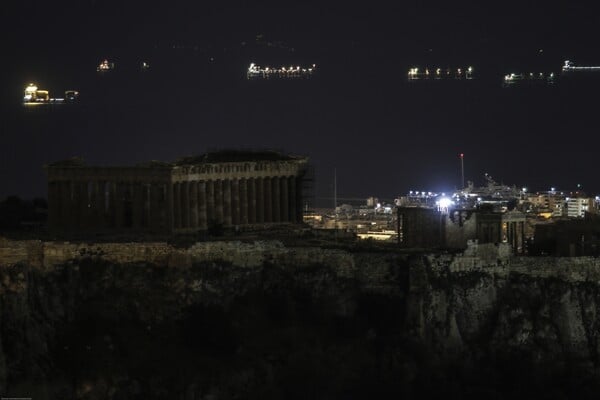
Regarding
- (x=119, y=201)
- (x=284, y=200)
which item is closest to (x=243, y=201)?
(x=284, y=200)

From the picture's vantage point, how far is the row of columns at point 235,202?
242ft

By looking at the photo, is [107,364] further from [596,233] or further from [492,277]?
[596,233]

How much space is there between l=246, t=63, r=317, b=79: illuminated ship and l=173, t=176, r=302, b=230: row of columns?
111m

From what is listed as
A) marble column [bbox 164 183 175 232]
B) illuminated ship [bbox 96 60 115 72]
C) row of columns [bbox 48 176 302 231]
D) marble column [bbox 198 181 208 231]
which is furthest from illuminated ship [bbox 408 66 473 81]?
marble column [bbox 164 183 175 232]

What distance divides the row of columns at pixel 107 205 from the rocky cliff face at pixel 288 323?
8053 millimetres

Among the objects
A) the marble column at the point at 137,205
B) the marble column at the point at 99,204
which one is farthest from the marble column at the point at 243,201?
the marble column at the point at 99,204

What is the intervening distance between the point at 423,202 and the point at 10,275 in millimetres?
37114

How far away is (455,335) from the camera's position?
6469 cm

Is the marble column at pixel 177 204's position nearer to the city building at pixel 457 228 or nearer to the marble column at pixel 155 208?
the marble column at pixel 155 208

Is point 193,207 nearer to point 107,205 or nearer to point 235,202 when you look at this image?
point 235,202

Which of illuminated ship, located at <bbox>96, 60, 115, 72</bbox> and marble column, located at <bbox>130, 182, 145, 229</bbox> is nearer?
marble column, located at <bbox>130, 182, 145, 229</bbox>

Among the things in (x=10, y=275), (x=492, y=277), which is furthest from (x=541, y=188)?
(x=10, y=275)

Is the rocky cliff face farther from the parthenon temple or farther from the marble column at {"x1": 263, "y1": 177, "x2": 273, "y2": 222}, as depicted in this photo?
the marble column at {"x1": 263, "y1": 177, "x2": 273, "y2": 222}

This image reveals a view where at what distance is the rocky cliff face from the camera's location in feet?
196
